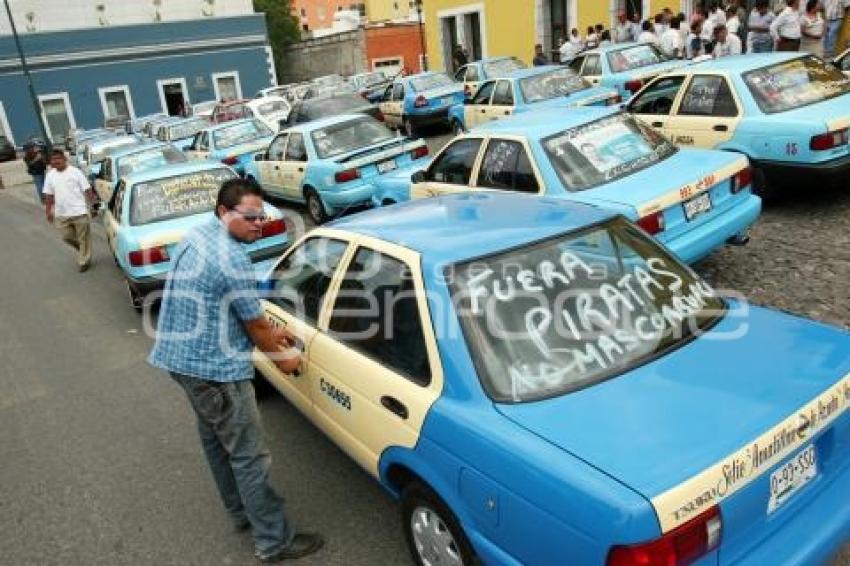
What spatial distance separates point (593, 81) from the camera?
1371 cm

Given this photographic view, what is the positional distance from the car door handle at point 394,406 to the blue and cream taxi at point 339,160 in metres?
6.58

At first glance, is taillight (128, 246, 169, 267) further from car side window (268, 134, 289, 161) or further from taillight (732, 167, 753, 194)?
taillight (732, 167, 753, 194)

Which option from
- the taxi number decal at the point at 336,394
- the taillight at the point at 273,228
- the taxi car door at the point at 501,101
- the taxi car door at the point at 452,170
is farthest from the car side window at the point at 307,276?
the taxi car door at the point at 501,101

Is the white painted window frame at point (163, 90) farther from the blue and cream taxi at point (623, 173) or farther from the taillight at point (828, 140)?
the taillight at point (828, 140)

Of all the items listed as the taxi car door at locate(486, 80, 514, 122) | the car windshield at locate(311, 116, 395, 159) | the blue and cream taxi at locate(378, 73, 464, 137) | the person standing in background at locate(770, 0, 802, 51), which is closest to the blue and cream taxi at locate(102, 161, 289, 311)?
the car windshield at locate(311, 116, 395, 159)

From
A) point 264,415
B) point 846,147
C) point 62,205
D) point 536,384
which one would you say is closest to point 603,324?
point 536,384

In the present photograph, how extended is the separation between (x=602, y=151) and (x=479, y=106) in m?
7.42

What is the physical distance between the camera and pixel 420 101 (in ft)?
55.0

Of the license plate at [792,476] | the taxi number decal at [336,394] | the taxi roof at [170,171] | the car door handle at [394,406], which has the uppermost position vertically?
the taxi roof at [170,171]

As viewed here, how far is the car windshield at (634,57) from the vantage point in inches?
537

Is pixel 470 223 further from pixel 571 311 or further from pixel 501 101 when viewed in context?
pixel 501 101

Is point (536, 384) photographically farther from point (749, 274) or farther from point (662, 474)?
point (749, 274)

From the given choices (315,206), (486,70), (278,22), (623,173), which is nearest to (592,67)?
(486,70)

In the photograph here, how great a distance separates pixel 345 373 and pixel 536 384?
3.62ft
